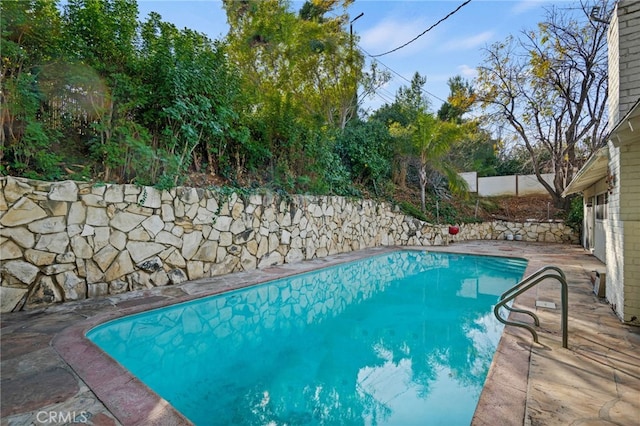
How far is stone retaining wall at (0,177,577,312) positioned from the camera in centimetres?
425

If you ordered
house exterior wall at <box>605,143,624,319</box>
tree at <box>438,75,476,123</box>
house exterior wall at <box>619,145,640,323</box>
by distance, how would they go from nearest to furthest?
house exterior wall at <box>619,145,640,323</box>
house exterior wall at <box>605,143,624,319</box>
tree at <box>438,75,476,123</box>

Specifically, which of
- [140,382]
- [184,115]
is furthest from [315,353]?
[184,115]

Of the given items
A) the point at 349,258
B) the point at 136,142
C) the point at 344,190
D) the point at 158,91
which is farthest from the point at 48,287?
the point at 344,190

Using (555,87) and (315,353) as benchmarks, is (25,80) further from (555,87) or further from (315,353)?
(555,87)

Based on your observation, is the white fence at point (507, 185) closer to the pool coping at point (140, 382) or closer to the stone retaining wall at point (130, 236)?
the stone retaining wall at point (130, 236)

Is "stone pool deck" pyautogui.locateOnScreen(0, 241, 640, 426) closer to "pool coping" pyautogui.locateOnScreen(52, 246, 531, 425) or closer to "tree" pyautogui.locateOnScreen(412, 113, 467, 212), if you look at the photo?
"pool coping" pyautogui.locateOnScreen(52, 246, 531, 425)

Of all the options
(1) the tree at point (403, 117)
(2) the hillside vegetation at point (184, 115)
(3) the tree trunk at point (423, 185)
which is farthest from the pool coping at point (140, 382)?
(1) the tree at point (403, 117)

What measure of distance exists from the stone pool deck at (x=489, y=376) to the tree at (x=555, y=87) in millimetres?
10608

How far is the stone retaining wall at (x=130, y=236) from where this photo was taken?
4.25 metres

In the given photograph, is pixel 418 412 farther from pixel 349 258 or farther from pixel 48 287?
pixel 349 258

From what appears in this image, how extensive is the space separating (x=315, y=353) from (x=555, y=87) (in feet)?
44.7

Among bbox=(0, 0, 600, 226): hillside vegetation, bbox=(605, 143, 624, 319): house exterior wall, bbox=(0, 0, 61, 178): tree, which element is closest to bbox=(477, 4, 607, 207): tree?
bbox=(0, 0, 600, 226): hillside vegetation

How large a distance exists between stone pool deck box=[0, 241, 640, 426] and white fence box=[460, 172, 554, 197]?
13275 mm

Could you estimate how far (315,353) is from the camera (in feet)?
12.4
